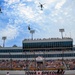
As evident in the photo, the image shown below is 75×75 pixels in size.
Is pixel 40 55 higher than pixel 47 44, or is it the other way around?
pixel 47 44

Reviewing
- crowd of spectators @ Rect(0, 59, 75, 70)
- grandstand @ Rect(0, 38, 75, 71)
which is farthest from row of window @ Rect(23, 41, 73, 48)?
crowd of spectators @ Rect(0, 59, 75, 70)

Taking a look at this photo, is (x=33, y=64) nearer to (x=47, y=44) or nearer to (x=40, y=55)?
(x=40, y=55)

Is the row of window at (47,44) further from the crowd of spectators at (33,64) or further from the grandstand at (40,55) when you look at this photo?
the crowd of spectators at (33,64)

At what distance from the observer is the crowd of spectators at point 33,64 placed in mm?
74438

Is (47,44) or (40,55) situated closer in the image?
(40,55)

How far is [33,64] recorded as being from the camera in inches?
3031

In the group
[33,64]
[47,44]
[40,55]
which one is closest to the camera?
[33,64]

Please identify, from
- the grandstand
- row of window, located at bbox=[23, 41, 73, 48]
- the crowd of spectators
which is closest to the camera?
the crowd of spectators

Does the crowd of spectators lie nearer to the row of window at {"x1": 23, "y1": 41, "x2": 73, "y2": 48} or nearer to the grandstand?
the grandstand

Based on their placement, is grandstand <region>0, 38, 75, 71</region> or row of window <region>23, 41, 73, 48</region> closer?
grandstand <region>0, 38, 75, 71</region>

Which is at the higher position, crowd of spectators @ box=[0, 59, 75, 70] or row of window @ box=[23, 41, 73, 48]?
row of window @ box=[23, 41, 73, 48]

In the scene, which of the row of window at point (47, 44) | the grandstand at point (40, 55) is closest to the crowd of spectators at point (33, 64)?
the grandstand at point (40, 55)

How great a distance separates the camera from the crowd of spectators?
74438 mm

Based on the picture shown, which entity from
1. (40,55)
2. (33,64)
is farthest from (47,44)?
(33,64)
